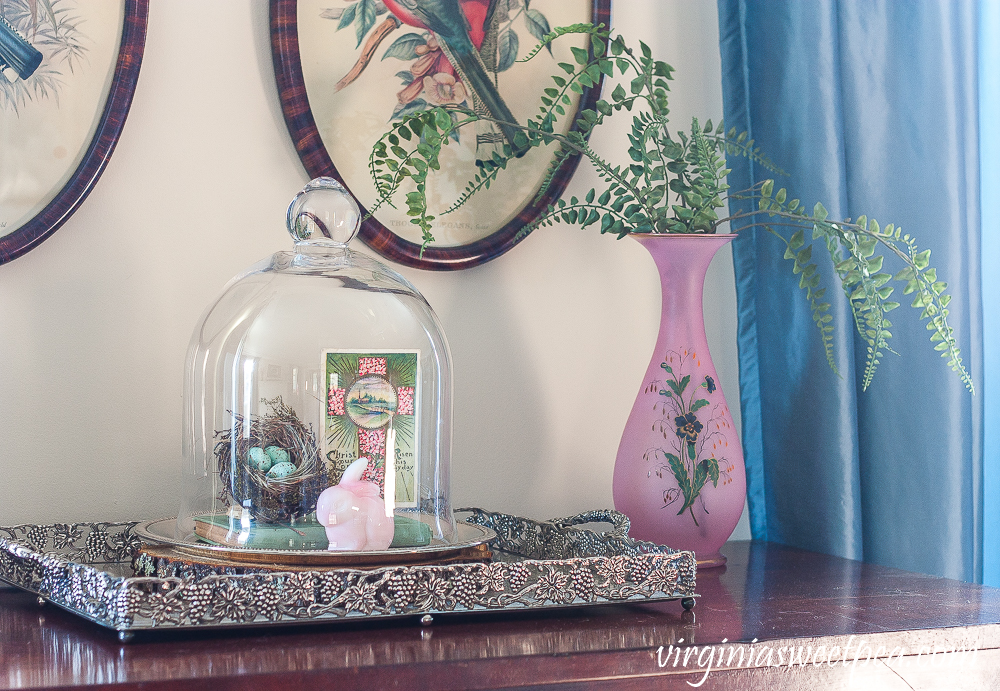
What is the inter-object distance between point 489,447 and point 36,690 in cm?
62

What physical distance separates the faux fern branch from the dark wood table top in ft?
0.93

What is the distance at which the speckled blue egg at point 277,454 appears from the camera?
0.75 meters

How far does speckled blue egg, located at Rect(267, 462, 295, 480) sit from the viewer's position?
0.75m

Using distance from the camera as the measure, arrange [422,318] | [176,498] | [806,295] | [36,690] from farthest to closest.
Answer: [806,295] < [176,498] < [422,318] < [36,690]

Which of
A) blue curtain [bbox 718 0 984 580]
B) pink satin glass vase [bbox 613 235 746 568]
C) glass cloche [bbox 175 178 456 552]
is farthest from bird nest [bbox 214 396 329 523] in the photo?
blue curtain [bbox 718 0 984 580]

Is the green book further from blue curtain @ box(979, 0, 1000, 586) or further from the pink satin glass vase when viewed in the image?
blue curtain @ box(979, 0, 1000, 586)

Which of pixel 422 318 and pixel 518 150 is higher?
pixel 518 150

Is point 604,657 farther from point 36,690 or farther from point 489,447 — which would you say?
point 489,447

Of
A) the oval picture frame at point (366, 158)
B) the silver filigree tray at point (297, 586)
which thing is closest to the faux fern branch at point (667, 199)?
the oval picture frame at point (366, 158)

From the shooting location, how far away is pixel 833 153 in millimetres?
1053

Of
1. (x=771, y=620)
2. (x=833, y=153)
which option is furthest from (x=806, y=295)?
(x=771, y=620)

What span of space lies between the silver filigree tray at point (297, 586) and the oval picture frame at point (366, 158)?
40cm

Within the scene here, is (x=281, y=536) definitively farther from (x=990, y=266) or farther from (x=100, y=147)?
(x=990, y=266)

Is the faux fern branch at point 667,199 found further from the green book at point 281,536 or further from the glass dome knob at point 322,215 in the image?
the green book at point 281,536
